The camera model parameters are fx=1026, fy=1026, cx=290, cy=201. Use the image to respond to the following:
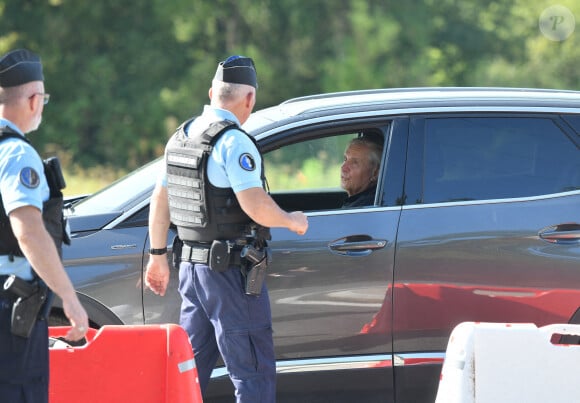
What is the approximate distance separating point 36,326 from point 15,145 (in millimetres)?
588

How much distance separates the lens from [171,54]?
1000 inches

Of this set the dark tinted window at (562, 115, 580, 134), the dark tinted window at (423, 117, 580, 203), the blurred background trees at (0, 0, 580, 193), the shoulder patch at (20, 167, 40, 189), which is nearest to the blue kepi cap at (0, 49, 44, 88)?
the shoulder patch at (20, 167, 40, 189)

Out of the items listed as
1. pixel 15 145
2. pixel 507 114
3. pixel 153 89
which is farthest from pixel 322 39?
pixel 15 145

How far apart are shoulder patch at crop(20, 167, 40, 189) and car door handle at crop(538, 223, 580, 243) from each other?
245cm

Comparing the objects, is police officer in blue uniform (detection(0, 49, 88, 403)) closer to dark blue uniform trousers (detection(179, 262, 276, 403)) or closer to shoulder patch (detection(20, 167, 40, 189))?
shoulder patch (detection(20, 167, 40, 189))

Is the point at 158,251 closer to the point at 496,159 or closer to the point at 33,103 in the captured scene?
the point at 33,103

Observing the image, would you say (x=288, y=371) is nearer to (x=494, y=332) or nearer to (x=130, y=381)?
(x=130, y=381)

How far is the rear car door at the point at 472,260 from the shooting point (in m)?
4.65

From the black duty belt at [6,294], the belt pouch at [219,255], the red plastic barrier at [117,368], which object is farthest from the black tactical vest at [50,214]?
the belt pouch at [219,255]

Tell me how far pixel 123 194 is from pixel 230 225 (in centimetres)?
103

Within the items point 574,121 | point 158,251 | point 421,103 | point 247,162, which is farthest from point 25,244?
point 574,121

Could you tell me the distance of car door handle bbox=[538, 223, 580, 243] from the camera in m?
4.68

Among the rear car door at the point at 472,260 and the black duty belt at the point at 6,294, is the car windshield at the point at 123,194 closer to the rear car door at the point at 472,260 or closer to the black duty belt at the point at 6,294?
the rear car door at the point at 472,260

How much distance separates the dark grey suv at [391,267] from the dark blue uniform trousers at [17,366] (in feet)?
4.34
